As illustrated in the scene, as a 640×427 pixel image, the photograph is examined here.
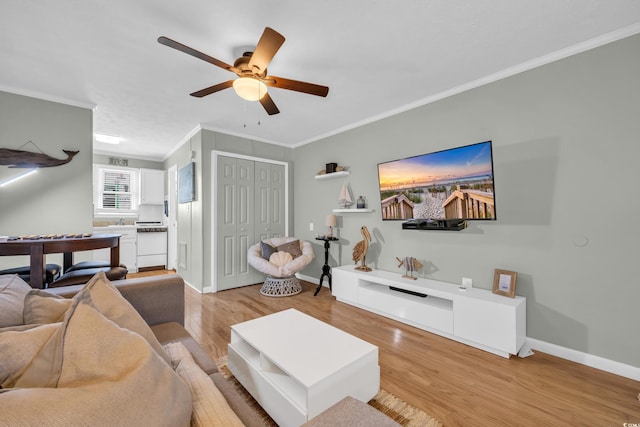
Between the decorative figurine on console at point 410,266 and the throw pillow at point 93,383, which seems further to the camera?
the decorative figurine on console at point 410,266

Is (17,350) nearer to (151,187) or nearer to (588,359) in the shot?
(588,359)

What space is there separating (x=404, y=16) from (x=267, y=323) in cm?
239

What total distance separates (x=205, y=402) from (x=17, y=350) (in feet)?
1.62

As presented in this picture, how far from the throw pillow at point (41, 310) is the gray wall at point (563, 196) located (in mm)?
2985

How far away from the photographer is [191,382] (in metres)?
0.90

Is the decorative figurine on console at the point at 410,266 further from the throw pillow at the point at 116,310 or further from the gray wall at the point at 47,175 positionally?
the gray wall at the point at 47,175

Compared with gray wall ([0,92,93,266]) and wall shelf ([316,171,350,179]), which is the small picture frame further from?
gray wall ([0,92,93,266])

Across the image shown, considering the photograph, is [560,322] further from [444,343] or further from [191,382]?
[191,382]

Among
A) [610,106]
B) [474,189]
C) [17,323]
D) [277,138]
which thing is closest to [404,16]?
[474,189]

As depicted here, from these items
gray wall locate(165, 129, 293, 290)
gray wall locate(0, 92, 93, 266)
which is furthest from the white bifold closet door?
gray wall locate(0, 92, 93, 266)

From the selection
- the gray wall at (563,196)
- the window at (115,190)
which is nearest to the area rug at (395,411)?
the gray wall at (563,196)

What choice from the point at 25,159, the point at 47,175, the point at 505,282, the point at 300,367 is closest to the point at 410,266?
the point at 505,282

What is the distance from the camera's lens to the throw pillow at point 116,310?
883mm

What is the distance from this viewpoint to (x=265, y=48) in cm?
171
